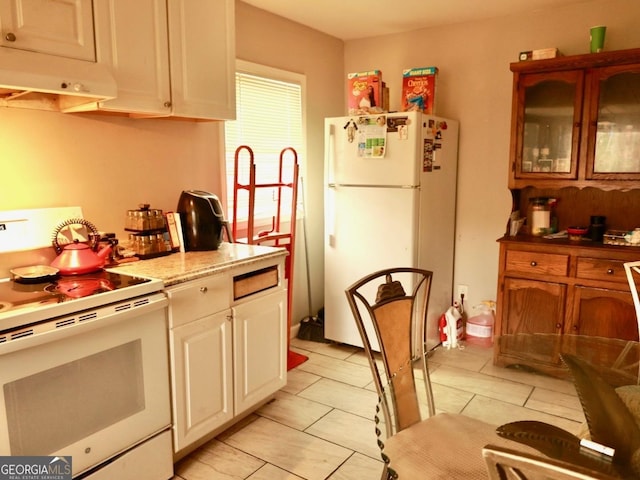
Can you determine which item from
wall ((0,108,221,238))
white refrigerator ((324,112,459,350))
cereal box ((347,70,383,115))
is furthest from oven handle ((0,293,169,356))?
cereal box ((347,70,383,115))

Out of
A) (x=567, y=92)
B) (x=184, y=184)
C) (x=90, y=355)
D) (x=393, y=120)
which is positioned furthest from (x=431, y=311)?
(x=90, y=355)

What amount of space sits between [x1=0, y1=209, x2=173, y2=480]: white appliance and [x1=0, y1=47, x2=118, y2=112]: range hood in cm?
47

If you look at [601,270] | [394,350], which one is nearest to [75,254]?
[394,350]

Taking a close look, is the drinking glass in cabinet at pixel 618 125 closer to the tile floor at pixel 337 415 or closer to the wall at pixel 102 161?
the tile floor at pixel 337 415

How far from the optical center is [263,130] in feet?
10.8

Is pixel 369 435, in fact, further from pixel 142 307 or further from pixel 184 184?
pixel 184 184

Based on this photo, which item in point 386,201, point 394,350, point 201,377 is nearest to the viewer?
point 394,350

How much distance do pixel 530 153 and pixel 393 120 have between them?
92 centimetres

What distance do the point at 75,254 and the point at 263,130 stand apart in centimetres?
167

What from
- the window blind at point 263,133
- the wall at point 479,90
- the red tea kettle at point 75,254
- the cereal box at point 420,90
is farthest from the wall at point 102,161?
the wall at point 479,90

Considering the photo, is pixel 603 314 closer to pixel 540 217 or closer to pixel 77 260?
pixel 540 217

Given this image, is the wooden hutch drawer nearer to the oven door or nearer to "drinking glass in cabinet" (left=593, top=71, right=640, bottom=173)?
"drinking glass in cabinet" (left=593, top=71, right=640, bottom=173)

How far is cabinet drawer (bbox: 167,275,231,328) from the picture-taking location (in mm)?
1991

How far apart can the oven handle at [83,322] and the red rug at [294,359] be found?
1.46 m
